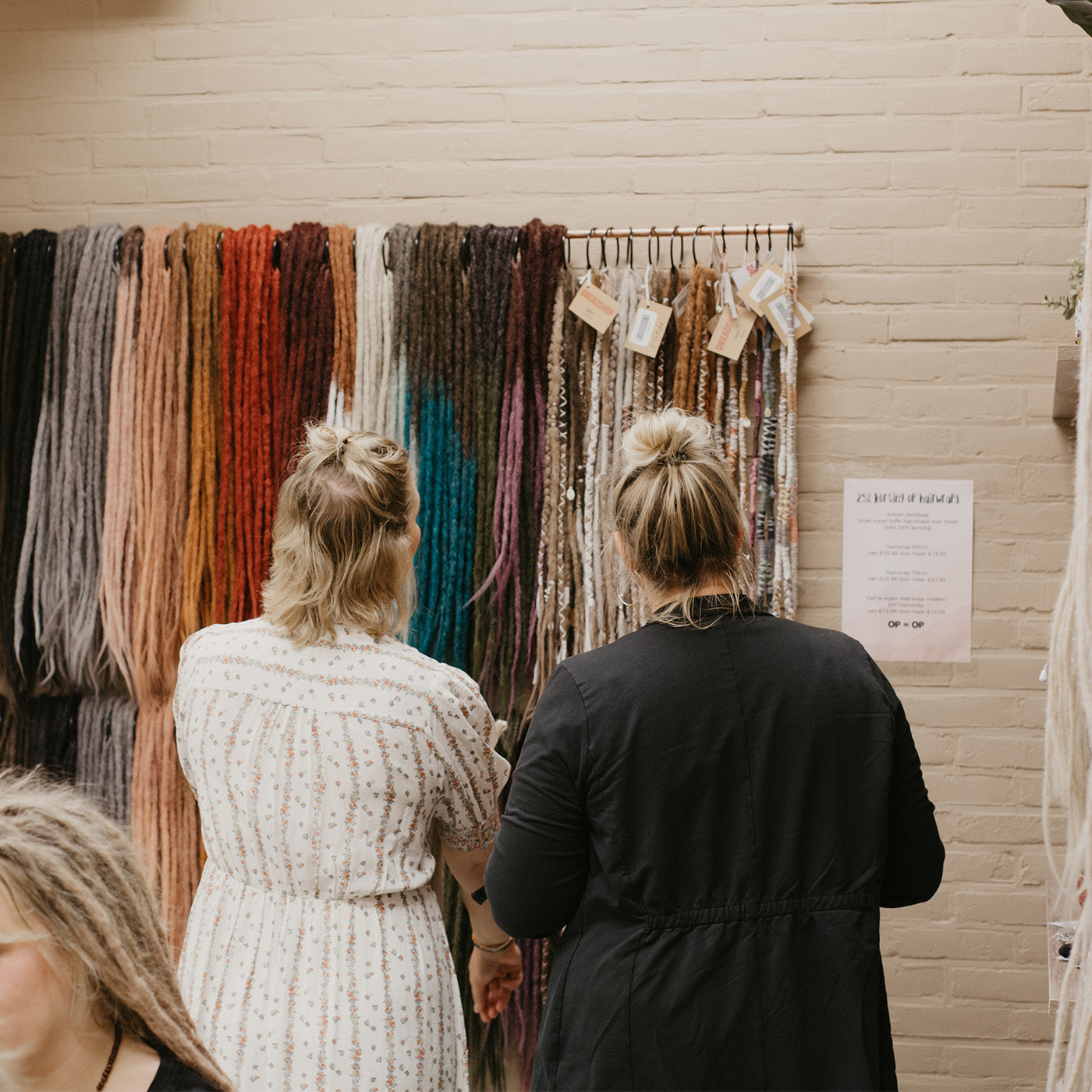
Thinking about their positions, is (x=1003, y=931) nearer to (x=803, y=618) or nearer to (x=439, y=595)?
(x=803, y=618)

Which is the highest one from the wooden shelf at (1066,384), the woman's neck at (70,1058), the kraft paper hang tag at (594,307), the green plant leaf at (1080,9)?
the green plant leaf at (1080,9)

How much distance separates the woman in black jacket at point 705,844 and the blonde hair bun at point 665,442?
0.06 m

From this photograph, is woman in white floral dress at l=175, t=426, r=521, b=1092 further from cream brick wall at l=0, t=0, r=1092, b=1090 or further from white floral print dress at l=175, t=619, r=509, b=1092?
cream brick wall at l=0, t=0, r=1092, b=1090

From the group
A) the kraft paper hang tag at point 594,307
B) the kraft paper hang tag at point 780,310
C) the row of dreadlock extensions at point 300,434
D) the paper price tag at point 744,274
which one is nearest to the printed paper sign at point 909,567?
the row of dreadlock extensions at point 300,434

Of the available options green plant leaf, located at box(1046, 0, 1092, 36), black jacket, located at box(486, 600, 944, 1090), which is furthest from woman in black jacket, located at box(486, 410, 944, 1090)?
green plant leaf, located at box(1046, 0, 1092, 36)

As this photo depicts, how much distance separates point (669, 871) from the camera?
128 cm

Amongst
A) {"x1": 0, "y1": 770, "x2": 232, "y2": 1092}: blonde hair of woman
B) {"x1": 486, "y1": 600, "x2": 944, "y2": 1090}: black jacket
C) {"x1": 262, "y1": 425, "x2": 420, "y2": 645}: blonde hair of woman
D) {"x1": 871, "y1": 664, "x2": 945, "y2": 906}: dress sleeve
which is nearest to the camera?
{"x1": 0, "y1": 770, "x2": 232, "y2": 1092}: blonde hair of woman

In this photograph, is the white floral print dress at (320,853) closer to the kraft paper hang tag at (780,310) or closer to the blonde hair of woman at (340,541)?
the blonde hair of woman at (340,541)

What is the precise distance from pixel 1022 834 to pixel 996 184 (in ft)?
4.63

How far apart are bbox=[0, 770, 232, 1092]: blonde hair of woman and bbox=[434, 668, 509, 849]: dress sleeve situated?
61 centimetres

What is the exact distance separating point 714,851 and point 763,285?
4.30 feet

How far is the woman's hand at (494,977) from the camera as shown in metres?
1.75

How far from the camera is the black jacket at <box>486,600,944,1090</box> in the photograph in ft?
4.17

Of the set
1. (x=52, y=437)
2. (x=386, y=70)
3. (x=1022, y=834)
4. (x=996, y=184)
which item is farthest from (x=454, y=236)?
(x=1022, y=834)
